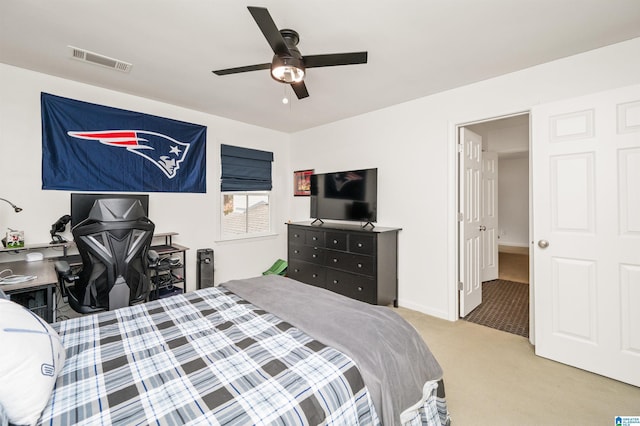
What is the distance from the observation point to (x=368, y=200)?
3.68m

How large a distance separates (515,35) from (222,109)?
10.8 ft

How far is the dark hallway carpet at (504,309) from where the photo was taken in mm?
2971

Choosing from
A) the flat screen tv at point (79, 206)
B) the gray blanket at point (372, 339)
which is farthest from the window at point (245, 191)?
the gray blanket at point (372, 339)

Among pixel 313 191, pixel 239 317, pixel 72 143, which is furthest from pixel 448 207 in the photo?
pixel 72 143

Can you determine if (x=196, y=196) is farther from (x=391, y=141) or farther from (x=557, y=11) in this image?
(x=557, y=11)

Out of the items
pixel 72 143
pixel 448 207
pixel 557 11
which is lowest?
pixel 448 207

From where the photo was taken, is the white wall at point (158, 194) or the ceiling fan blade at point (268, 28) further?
the white wall at point (158, 194)

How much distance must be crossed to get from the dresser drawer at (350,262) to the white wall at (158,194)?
1.50 m

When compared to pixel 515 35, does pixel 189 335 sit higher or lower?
lower

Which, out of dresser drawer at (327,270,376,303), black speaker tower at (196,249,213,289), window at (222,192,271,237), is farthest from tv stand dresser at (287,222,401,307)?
black speaker tower at (196,249,213,289)

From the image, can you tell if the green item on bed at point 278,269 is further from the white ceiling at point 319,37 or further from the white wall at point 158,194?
the white ceiling at point 319,37

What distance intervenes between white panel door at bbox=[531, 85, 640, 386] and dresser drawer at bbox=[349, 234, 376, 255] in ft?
5.07

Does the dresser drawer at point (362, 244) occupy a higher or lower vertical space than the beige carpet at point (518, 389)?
higher

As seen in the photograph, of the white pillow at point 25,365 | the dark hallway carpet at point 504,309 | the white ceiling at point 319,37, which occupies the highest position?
the white ceiling at point 319,37
